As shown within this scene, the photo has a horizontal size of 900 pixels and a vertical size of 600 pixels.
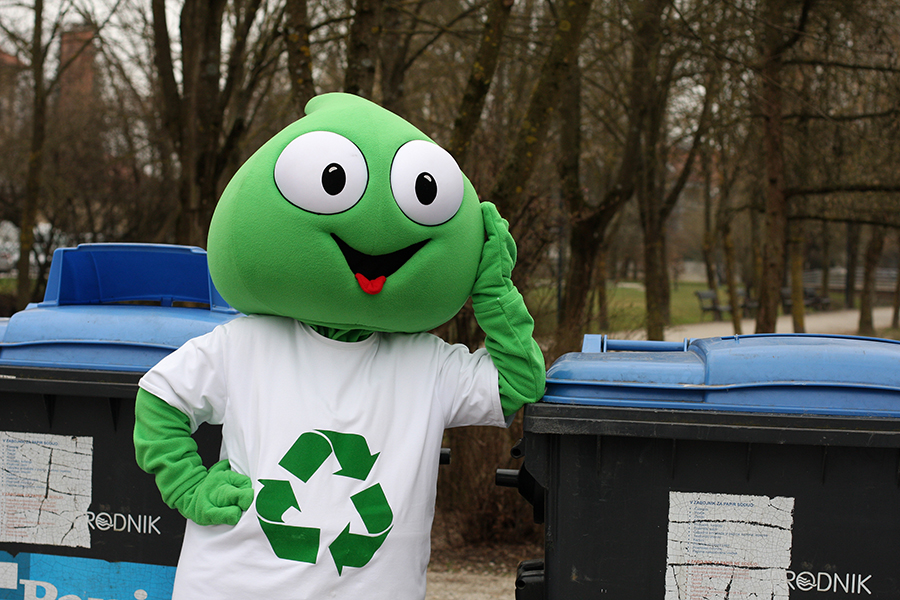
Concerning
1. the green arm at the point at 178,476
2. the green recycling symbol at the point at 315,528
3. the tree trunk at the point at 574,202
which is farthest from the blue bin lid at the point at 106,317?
the tree trunk at the point at 574,202

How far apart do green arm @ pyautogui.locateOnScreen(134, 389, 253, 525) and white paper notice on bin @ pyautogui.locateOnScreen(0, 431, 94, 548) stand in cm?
52

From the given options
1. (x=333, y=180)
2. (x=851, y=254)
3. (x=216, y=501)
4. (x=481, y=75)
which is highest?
(x=481, y=75)

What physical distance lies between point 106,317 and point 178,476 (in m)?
0.66

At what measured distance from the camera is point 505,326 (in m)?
1.93

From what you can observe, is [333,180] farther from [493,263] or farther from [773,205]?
[773,205]

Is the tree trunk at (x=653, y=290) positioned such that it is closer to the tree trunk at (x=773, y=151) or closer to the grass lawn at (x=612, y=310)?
the grass lawn at (x=612, y=310)

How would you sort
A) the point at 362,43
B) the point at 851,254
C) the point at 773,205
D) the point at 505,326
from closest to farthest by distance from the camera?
the point at 505,326, the point at 362,43, the point at 773,205, the point at 851,254

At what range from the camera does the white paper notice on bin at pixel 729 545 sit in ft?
6.05

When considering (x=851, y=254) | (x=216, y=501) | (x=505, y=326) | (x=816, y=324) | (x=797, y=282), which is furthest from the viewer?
(x=851, y=254)

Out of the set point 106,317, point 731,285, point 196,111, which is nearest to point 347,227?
point 106,317

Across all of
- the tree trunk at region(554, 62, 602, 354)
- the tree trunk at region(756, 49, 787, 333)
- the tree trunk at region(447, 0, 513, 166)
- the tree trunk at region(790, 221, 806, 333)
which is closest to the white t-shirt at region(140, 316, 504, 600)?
the tree trunk at region(447, 0, 513, 166)

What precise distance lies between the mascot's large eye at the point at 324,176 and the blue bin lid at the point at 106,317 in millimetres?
698

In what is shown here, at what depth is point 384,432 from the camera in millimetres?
1875

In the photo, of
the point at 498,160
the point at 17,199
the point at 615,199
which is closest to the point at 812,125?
the point at 615,199
